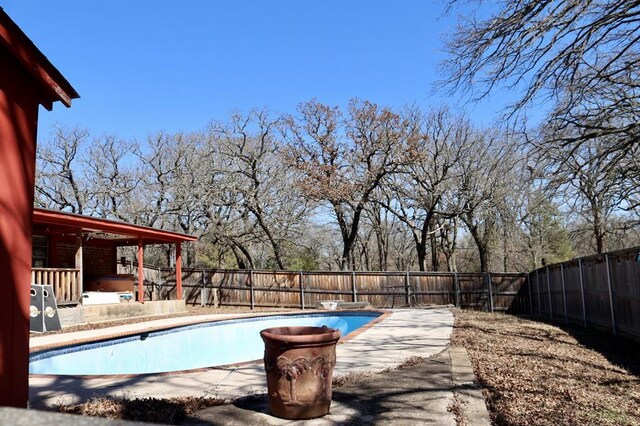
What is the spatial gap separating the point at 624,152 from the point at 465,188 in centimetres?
1799

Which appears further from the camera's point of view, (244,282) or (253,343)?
(244,282)

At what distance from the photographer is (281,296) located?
66.1 ft

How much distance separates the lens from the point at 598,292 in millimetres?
10195

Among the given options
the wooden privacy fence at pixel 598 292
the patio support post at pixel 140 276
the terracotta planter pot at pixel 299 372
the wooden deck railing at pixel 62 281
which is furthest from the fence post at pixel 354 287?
the terracotta planter pot at pixel 299 372

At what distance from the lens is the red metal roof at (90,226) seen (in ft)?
41.9

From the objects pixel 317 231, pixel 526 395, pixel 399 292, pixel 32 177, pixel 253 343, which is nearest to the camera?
pixel 32 177


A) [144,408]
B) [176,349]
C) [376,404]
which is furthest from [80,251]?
[376,404]

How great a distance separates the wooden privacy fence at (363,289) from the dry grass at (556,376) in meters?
9.54

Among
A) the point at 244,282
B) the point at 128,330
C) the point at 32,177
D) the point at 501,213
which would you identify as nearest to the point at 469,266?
the point at 501,213

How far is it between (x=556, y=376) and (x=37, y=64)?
250 inches

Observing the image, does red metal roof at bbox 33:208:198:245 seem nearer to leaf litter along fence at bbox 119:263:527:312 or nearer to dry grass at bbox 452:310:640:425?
leaf litter along fence at bbox 119:263:527:312

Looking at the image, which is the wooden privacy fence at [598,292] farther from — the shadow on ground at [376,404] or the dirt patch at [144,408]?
the dirt patch at [144,408]

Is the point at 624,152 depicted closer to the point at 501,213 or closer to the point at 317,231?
the point at 501,213

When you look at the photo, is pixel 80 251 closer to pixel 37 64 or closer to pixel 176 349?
pixel 176 349
